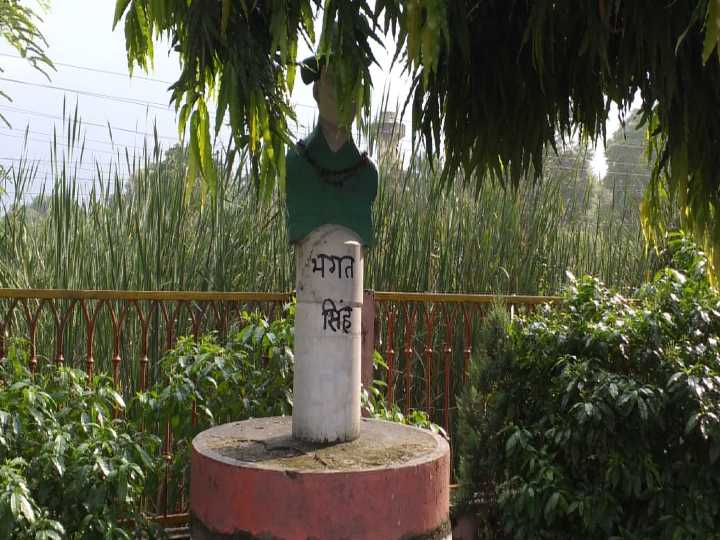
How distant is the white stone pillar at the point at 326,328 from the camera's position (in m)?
2.26

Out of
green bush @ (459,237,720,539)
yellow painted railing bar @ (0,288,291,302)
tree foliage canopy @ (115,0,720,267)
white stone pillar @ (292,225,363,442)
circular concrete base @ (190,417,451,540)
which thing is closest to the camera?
tree foliage canopy @ (115,0,720,267)

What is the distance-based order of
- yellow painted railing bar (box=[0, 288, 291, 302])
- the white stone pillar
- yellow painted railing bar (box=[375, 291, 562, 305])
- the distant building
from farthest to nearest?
1. the distant building
2. yellow painted railing bar (box=[375, 291, 562, 305])
3. yellow painted railing bar (box=[0, 288, 291, 302])
4. the white stone pillar

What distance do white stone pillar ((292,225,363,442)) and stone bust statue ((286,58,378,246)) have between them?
0.13 feet

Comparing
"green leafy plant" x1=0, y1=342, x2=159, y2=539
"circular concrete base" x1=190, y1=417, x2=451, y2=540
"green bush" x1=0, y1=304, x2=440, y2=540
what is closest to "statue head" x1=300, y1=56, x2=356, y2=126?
"circular concrete base" x1=190, y1=417, x2=451, y2=540

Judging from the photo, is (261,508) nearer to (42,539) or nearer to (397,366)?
(42,539)

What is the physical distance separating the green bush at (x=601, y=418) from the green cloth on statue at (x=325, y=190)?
1342mm

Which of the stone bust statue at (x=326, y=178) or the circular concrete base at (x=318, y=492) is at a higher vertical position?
the stone bust statue at (x=326, y=178)

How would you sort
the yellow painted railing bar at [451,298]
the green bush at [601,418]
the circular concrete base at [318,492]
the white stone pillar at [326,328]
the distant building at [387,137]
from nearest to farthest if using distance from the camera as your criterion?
the circular concrete base at [318,492] → the white stone pillar at [326,328] → the green bush at [601,418] → the yellow painted railing bar at [451,298] → the distant building at [387,137]

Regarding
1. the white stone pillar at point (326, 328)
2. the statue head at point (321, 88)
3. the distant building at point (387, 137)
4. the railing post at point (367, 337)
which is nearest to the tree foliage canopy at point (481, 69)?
the statue head at point (321, 88)

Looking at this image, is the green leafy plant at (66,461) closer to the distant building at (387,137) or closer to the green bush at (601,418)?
the green bush at (601,418)

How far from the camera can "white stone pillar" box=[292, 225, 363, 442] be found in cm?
226

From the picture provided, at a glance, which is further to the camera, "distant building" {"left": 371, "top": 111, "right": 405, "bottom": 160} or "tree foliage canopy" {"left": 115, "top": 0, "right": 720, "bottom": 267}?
"distant building" {"left": 371, "top": 111, "right": 405, "bottom": 160}

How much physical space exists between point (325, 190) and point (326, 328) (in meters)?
0.41

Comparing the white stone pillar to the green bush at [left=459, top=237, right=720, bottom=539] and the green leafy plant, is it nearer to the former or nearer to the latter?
the green leafy plant
